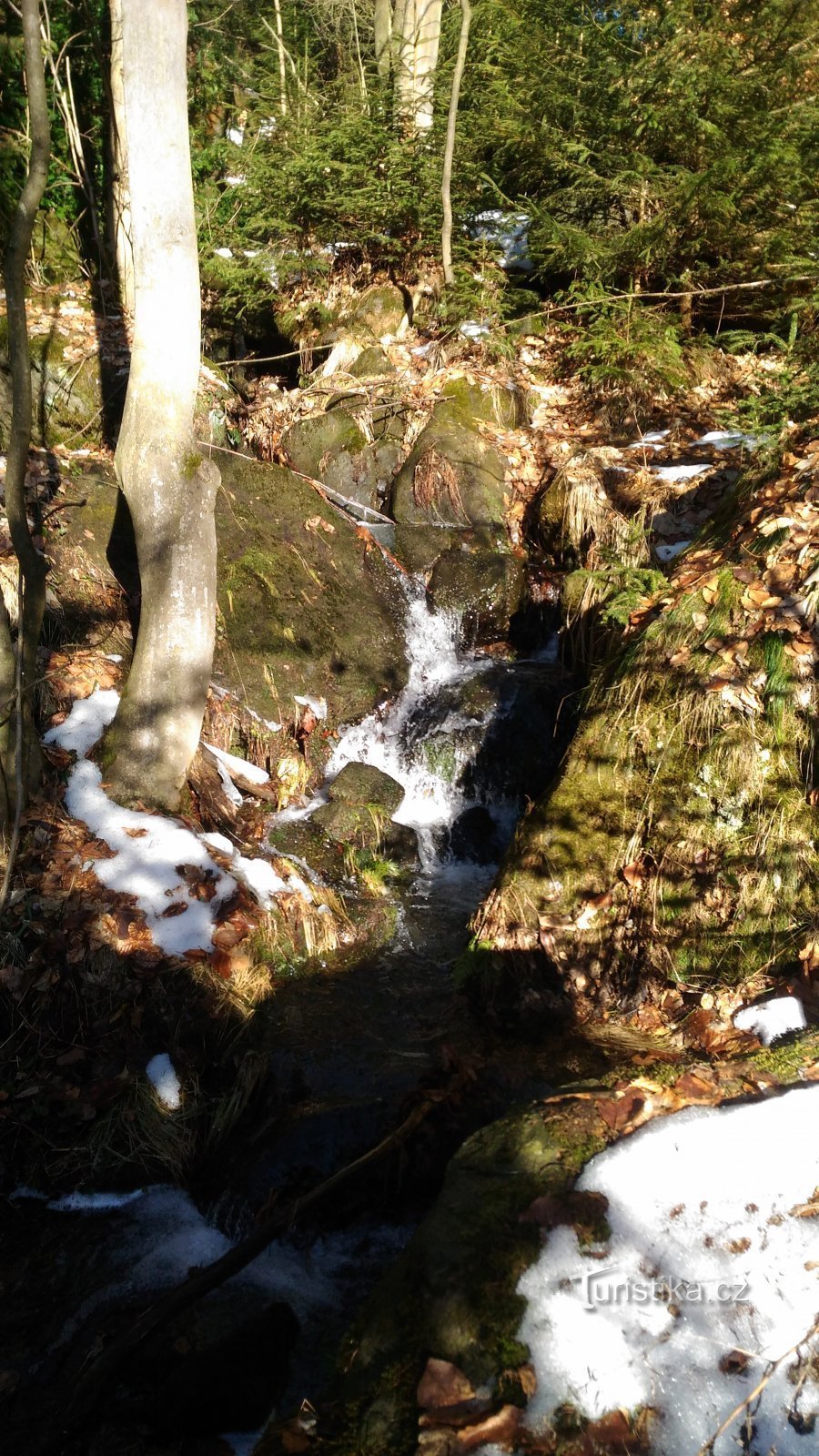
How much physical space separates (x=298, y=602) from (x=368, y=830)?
2.17m

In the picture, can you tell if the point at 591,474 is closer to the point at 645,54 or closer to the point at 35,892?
the point at 645,54

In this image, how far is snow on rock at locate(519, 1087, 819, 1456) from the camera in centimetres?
171

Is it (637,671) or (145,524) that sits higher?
(145,524)

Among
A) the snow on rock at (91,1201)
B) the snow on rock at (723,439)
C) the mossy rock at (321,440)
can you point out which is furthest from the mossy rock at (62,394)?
the snow on rock at (91,1201)

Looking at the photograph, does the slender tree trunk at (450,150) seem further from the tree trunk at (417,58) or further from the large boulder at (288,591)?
the large boulder at (288,591)

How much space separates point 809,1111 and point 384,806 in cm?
427

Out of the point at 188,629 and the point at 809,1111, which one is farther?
the point at 188,629

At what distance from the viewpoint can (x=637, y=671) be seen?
450 centimetres

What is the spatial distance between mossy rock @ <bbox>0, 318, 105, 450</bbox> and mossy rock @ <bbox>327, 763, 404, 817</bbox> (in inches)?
154

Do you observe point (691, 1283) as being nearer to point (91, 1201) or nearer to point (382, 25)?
point (91, 1201)

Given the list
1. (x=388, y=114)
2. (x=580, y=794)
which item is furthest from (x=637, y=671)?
(x=388, y=114)

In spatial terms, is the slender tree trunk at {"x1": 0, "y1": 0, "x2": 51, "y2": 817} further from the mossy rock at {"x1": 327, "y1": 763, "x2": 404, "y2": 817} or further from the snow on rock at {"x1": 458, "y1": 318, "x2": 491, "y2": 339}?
the snow on rock at {"x1": 458, "y1": 318, "x2": 491, "y2": 339}

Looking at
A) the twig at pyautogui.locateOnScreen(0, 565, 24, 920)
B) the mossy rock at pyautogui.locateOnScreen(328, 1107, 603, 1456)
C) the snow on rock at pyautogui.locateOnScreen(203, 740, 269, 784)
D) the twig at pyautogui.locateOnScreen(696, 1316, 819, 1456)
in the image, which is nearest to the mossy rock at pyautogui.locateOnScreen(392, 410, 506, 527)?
the snow on rock at pyautogui.locateOnScreen(203, 740, 269, 784)

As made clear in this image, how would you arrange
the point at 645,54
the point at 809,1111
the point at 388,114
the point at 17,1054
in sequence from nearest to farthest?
the point at 809,1111 < the point at 17,1054 < the point at 645,54 < the point at 388,114
